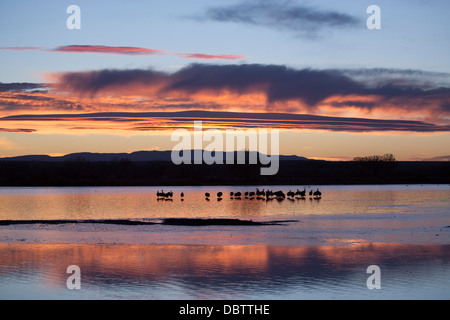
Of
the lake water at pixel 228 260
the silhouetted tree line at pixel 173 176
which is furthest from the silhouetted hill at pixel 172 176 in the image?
the lake water at pixel 228 260

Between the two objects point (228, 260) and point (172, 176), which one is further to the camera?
point (172, 176)

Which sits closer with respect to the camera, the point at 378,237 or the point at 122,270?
the point at 122,270

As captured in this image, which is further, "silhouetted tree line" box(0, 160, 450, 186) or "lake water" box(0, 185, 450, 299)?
"silhouetted tree line" box(0, 160, 450, 186)

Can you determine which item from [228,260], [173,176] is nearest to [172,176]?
[173,176]

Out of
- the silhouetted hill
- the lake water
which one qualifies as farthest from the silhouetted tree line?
the lake water

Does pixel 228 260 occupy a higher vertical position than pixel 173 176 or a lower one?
lower

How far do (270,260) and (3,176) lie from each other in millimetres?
127571

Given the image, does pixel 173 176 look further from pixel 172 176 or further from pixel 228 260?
pixel 228 260

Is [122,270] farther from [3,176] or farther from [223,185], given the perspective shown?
[3,176]

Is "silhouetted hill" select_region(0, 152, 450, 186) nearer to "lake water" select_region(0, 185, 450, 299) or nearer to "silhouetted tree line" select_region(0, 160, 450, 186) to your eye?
"silhouetted tree line" select_region(0, 160, 450, 186)
